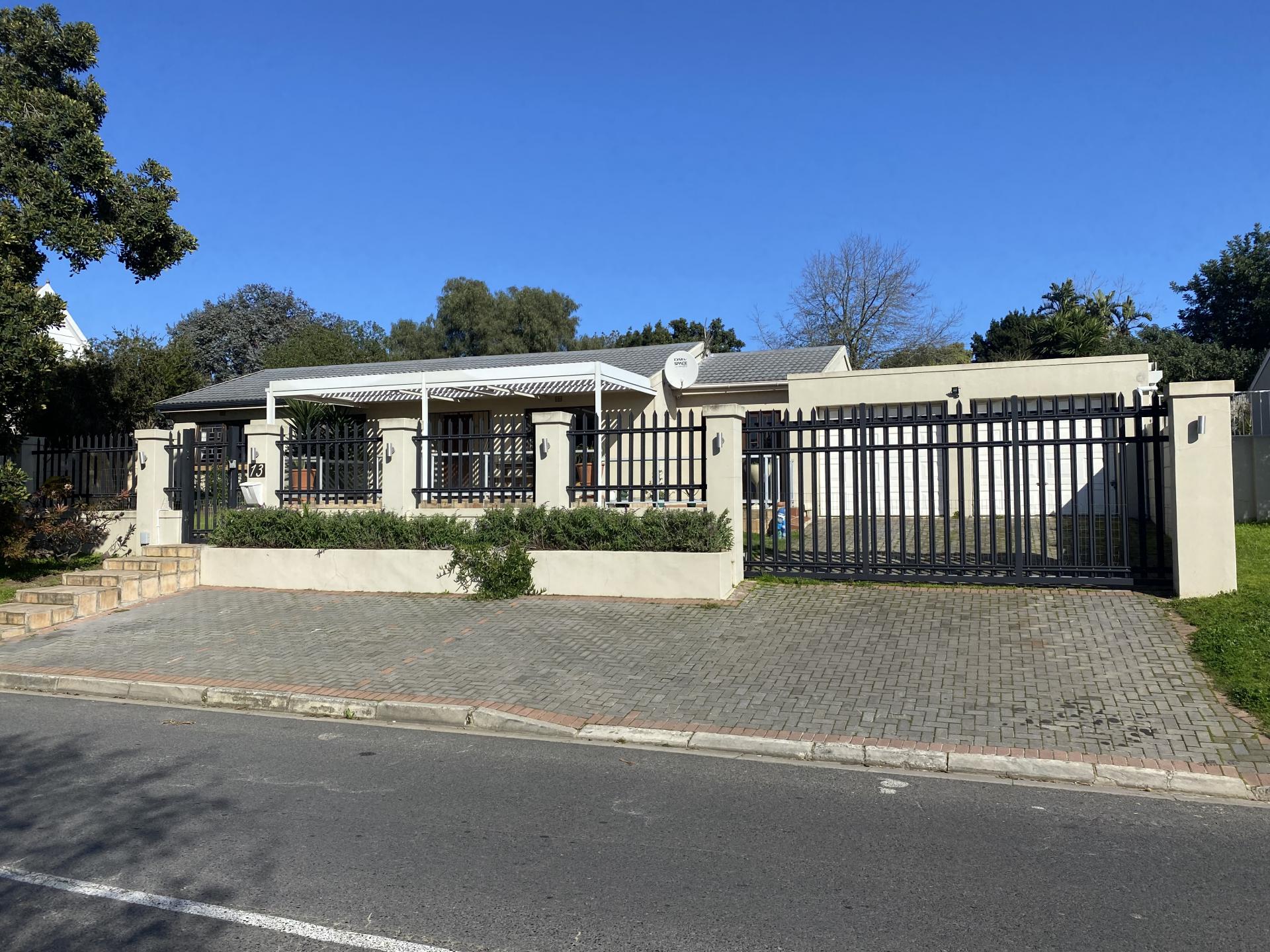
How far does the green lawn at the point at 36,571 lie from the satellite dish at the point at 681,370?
1097cm

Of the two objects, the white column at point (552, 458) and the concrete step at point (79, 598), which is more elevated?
the white column at point (552, 458)

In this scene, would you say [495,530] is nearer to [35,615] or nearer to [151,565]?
[151,565]

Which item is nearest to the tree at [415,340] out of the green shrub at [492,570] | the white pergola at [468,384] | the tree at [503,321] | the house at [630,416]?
the tree at [503,321]

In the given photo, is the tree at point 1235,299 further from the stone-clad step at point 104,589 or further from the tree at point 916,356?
the stone-clad step at point 104,589

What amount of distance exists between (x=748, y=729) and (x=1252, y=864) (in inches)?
114

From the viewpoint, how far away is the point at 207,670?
314 inches

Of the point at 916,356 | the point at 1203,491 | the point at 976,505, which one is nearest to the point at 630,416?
the point at 976,505

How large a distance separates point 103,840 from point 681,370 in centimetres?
1444

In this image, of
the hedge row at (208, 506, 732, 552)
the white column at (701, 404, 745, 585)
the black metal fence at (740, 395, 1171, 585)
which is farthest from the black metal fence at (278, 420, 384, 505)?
the black metal fence at (740, 395, 1171, 585)

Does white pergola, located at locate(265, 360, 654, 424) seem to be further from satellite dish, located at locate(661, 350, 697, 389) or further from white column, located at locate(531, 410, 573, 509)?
white column, located at locate(531, 410, 573, 509)

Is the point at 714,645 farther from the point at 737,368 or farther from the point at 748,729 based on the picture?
the point at 737,368

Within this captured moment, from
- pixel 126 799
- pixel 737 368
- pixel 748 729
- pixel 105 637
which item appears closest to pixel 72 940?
pixel 126 799

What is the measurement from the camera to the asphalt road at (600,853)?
3.27 meters

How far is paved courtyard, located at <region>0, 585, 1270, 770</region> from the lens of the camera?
232 inches
